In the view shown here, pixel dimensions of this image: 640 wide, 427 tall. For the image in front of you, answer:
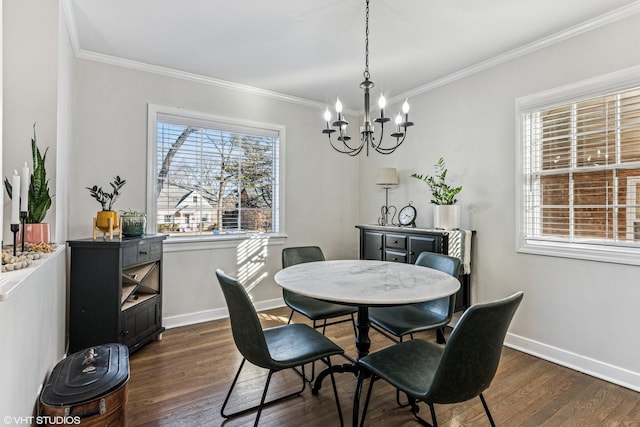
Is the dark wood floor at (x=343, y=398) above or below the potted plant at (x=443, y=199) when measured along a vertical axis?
below

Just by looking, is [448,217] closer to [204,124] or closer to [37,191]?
[204,124]

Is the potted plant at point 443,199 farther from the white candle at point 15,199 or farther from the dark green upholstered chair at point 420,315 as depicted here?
the white candle at point 15,199

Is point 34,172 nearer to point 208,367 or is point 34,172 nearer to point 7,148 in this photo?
point 7,148

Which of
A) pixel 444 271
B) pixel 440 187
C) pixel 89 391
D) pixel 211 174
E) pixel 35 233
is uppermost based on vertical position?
pixel 211 174

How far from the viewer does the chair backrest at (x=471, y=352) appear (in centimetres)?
135

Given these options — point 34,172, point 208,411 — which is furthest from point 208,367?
point 34,172

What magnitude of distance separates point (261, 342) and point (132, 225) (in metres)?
1.87

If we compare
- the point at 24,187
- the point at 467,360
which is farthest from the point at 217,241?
the point at 467,360

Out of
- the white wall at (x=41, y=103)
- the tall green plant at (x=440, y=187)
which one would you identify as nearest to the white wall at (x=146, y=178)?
the white wall at (x=41, y=103)

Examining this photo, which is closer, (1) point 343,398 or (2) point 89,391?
(2) point 89,391

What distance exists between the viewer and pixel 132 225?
2.85 meters

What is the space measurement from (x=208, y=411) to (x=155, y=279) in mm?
1517

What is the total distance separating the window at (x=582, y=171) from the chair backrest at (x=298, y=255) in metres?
1.84

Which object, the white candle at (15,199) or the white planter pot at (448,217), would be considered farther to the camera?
the white planter pot at (448,217)
